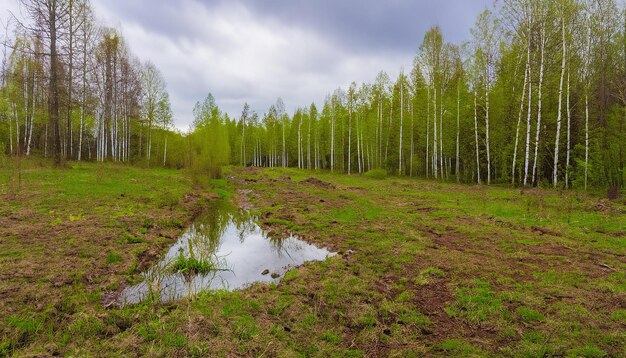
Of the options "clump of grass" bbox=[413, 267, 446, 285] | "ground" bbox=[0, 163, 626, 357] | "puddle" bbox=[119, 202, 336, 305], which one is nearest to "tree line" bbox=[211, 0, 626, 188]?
"ground" bbox=[0, 163, 626, 357]

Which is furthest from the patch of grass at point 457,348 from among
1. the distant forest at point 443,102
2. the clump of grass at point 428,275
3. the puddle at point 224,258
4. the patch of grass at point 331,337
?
the distant forest at point 443,102

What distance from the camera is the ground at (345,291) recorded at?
428 centimetres

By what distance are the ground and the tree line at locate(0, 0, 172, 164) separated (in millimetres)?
13706

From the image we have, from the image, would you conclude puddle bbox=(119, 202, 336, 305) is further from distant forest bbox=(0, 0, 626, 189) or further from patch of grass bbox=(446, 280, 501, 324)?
distant forest bbox=(0, 0, 626, 189)

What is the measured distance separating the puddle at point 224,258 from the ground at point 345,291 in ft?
1.44

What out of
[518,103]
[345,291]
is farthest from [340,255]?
[518,103]

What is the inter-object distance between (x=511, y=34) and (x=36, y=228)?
33.8 metres

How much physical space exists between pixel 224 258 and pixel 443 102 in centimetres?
3173

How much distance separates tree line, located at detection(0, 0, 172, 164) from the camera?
814 inches

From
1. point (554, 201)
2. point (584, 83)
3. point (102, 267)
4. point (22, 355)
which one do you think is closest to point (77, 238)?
point (102, 267)

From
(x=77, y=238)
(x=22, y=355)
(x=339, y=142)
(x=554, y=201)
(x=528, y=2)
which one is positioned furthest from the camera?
(x=339, y=142)

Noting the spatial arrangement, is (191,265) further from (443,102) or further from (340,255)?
(443,102)

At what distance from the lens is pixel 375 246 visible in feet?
30.6

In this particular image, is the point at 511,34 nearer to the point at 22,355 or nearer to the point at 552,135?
the point at 552,135
